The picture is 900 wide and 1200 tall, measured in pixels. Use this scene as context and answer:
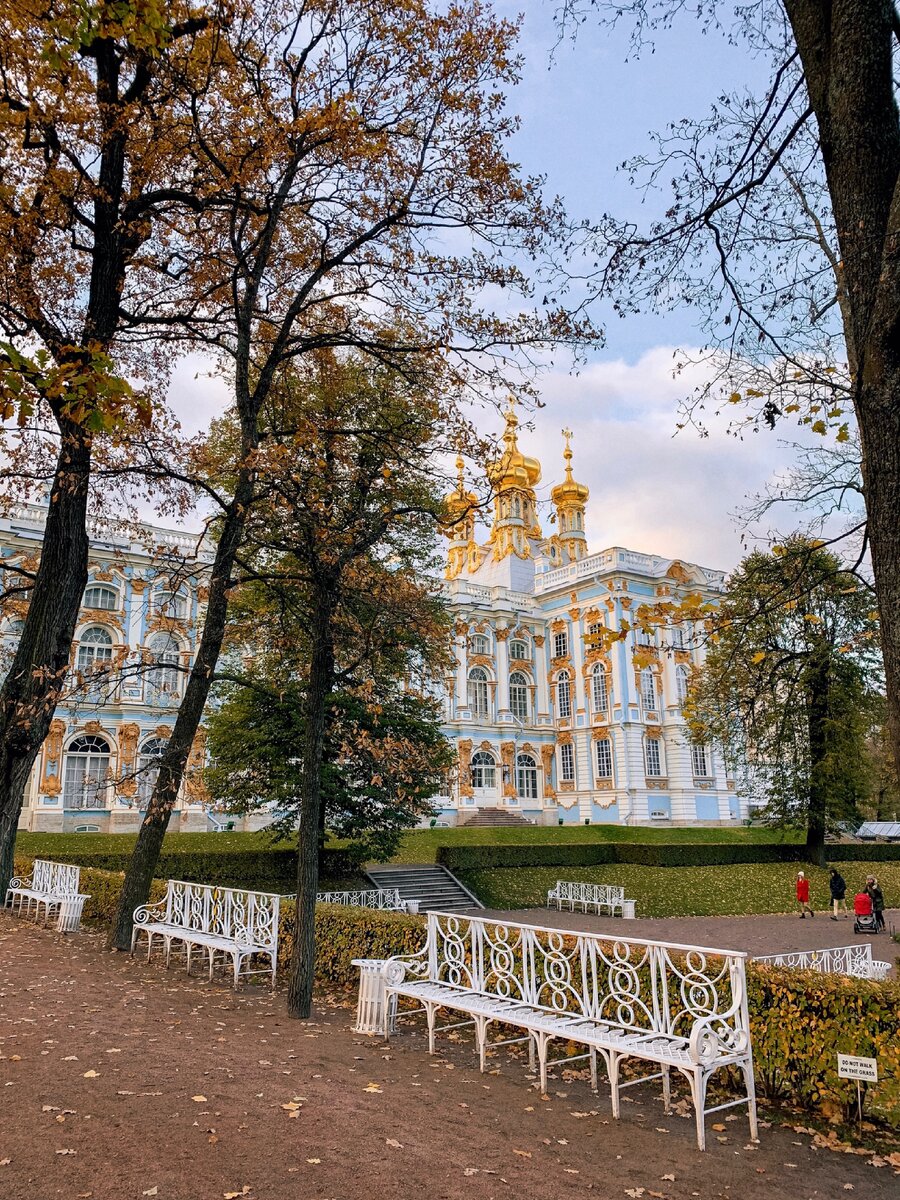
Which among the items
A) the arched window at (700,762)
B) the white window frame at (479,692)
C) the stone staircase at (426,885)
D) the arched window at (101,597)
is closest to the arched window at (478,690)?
the white window frame at (479,692)

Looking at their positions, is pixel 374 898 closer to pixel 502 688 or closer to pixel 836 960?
pixel 836 960

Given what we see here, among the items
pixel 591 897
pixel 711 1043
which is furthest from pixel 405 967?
pixel 591 897

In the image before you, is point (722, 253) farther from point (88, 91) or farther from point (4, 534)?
point (4, 534)

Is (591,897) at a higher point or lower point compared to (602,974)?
lower

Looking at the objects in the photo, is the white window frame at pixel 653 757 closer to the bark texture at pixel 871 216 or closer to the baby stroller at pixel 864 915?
the baby stroller at pixel 864 915

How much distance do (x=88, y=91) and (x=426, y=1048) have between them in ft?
29.0

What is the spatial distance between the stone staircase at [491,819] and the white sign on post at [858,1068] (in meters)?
33.3

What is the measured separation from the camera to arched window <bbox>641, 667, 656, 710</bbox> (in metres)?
42.0

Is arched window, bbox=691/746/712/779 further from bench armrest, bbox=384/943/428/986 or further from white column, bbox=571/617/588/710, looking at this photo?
bench armrest, bbox=384/943/428/986

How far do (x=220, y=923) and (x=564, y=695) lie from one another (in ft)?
116

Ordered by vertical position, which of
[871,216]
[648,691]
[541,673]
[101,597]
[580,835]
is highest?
[101,597]

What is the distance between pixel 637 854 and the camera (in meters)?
27.5

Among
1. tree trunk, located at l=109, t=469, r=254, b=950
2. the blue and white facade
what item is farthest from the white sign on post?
the blue and white facade

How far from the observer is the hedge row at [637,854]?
24.8m
